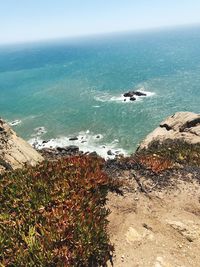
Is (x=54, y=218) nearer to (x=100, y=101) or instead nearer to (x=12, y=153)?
(x=12, y=153)

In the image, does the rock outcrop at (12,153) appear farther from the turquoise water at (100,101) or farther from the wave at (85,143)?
the turquoise water at (100,101)

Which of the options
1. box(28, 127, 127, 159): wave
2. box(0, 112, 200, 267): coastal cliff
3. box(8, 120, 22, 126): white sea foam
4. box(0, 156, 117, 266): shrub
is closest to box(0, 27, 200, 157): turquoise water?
box(28, 127, 127, 159): wave

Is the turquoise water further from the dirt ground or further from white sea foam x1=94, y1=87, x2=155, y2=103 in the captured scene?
the dirt ground

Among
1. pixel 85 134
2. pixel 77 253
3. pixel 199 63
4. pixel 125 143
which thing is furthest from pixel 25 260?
pixel 199 63

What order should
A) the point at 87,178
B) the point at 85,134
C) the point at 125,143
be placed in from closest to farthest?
the point at 87,178 < the point at 125,143 < the point at 85,134

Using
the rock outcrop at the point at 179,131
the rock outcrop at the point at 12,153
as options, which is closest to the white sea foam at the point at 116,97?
the rock outcrop at the point at 179,131

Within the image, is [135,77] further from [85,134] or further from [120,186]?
[120,186]
